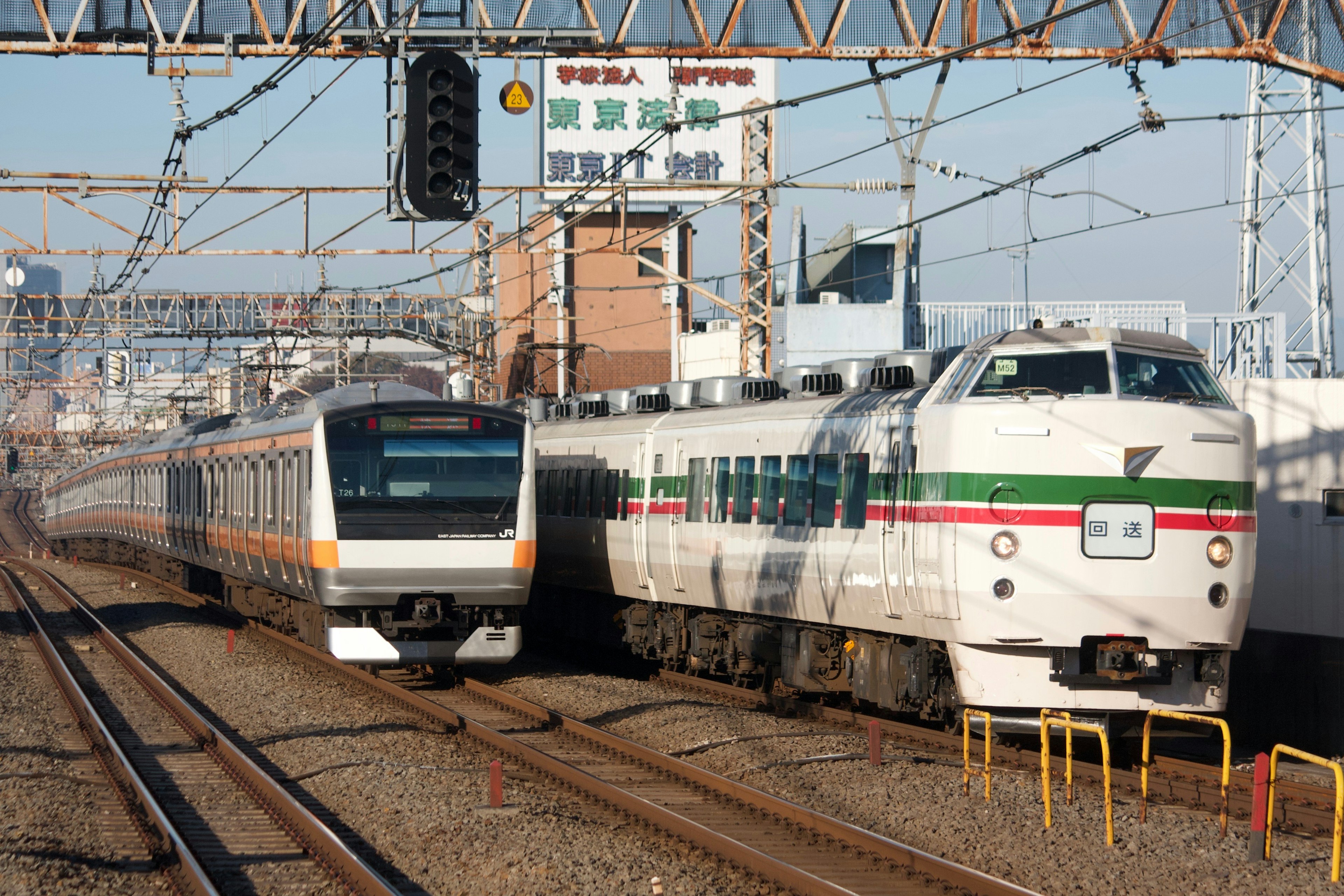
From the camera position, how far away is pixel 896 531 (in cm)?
1229

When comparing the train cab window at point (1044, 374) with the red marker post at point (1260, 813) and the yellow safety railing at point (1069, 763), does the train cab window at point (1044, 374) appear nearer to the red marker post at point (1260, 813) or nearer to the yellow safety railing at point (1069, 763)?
the yellow safety railing at point (1069, 763)

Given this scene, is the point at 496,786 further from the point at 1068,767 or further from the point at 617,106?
the point at 617,106

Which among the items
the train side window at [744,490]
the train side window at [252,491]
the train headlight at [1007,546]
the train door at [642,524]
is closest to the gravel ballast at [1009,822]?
the train headlight at [1007,546]

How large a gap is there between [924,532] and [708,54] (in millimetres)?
5637

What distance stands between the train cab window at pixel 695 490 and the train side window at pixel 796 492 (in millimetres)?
1984

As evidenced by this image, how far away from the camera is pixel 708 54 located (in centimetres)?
1475

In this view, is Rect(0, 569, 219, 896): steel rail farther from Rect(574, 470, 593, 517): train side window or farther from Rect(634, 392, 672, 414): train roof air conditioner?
Rect(634, 392, 672, 414): train roof air conditioner

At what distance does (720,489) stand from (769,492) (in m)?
1.19

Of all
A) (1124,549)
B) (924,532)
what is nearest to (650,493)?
(924,532)

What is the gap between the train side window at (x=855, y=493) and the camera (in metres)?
12.9

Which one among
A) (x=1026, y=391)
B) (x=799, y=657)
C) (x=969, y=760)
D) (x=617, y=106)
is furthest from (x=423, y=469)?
(x=617, y=106)

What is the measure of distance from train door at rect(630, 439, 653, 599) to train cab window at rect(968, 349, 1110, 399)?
682cm

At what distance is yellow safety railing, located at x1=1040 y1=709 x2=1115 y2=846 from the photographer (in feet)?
29.6

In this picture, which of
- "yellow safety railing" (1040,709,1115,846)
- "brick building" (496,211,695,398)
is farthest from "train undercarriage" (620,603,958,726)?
"brick building" (496,211,695,398)
